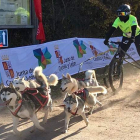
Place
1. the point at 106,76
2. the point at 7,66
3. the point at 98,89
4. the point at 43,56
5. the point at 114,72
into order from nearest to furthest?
the point at 98,89, the point at 7,66, the point at 114,72, the point at 106,76, the point at 43,56

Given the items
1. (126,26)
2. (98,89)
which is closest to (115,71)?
(126,26)

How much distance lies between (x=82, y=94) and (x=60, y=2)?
751 cm

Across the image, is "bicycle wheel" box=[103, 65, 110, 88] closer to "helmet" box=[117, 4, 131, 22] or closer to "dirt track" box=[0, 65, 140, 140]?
"dirt track" box=[0, 65, 140, 140]

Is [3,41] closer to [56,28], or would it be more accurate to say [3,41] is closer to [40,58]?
[40,58]

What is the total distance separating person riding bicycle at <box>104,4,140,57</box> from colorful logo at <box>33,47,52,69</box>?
68.3 inches

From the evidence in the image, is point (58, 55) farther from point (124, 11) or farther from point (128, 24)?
point (124, 11)

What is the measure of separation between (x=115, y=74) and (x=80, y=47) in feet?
7.03

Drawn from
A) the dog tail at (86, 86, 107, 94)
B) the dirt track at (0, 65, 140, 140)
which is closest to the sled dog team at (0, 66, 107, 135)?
the dog tail at (86, 86, 107, 94)

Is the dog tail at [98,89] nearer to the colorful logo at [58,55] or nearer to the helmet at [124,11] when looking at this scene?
Answer: the helmet at [124,11]

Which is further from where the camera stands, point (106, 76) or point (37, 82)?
point (106, 76)

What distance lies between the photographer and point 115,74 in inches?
301

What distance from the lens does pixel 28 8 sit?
9.59 m

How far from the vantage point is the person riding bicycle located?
23.6 feet

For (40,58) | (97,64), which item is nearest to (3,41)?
(40,58)
